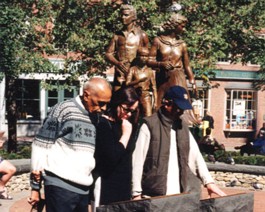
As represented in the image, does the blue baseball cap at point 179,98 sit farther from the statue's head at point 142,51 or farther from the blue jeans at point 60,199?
the statue's head at point 142,51

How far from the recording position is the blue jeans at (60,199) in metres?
5.34

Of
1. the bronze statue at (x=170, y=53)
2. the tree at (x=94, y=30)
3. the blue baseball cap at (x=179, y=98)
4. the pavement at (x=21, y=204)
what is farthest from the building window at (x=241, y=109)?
the blue baseball cap at (x=179, y=98)

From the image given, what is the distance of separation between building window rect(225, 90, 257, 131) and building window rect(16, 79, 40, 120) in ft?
32.8

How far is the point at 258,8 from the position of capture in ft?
68.4

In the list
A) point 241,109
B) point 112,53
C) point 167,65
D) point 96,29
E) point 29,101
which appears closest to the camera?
point 167,65

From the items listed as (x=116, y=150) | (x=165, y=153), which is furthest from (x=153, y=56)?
(x=116, y=150)

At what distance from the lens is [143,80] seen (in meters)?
11.0

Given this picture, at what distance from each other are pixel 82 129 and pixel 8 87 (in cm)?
1756

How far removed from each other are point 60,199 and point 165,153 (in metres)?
0.98

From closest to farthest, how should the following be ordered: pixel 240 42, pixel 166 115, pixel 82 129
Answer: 1. pixel 82 129
2. pixel 166 115
3. pixel 240 42

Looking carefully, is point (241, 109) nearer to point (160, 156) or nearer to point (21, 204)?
point (21, 204)

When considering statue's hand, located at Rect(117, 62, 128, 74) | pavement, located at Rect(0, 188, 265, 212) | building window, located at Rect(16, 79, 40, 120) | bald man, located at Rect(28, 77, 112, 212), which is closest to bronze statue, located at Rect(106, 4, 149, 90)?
statue's hand, located at Rect(117, 62, 128, 74)

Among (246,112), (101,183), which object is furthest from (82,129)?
(246,112)

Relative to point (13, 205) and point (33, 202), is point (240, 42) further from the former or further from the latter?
point (33, 202)
